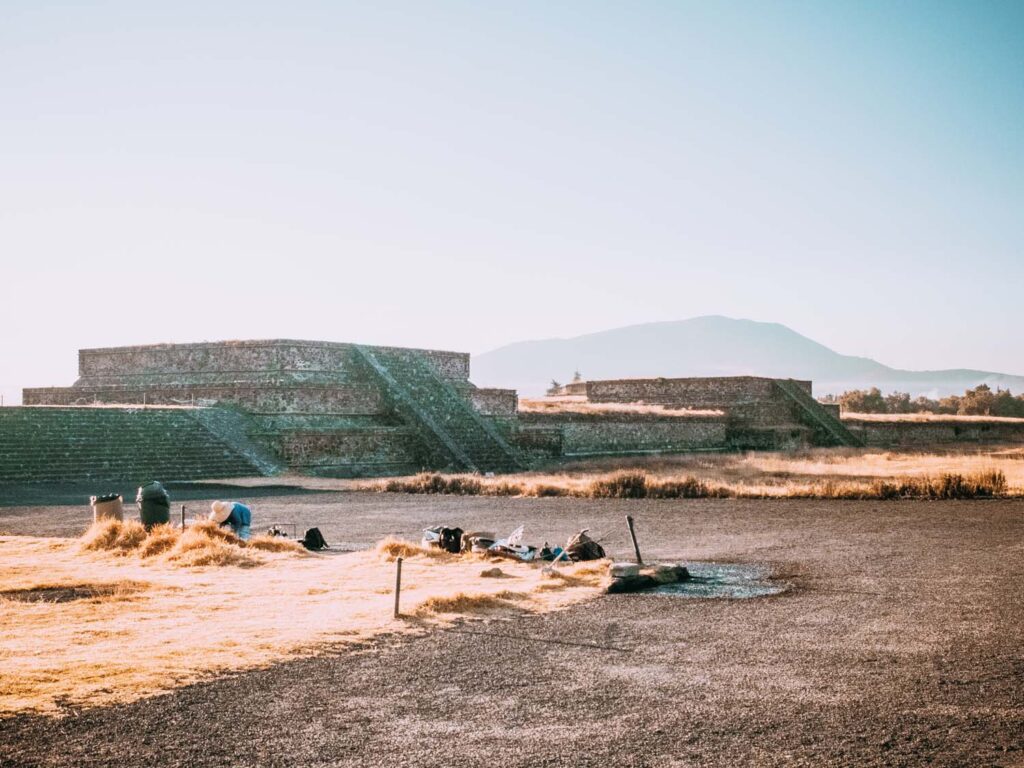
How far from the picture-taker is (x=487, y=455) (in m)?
29.2

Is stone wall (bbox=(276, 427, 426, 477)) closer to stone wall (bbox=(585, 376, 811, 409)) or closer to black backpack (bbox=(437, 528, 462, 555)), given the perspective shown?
black backpack (bbox=(437, 528, 462, 555))

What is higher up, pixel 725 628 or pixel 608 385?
pixel 608 385

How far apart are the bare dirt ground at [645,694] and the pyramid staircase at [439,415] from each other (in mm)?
18728

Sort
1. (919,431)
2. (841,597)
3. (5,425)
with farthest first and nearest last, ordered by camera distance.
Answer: (919,431)
(5,425)
(841,597)

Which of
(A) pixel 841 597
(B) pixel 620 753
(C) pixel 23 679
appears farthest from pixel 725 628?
(C) pixel 23 679

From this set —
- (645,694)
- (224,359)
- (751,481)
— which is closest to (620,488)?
(751,481)

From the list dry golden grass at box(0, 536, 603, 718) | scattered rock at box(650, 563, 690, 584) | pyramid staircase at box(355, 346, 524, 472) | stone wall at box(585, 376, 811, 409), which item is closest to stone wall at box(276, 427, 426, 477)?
pyramid staircase at box(355, 346, 524, 472)

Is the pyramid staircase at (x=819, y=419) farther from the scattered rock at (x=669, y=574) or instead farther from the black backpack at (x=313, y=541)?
the scattered rock at (x=669, y=574)

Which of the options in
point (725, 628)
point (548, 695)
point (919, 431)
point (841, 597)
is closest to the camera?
point (548, 695)

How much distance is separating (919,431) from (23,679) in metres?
43.8

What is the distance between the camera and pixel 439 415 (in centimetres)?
3116

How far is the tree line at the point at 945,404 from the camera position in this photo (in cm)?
5944

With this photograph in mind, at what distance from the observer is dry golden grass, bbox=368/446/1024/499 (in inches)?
754

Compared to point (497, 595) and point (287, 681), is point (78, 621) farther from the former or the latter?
point (497, 595)
